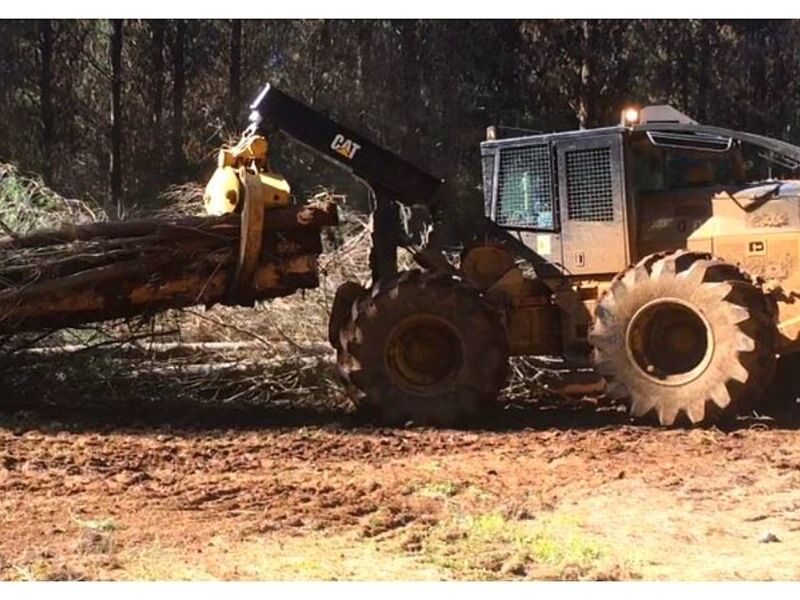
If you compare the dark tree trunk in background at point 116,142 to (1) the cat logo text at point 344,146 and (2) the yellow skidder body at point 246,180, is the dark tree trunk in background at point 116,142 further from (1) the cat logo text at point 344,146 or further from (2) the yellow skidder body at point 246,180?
(1) the cat logo text at point 344,146

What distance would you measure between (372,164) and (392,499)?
2870 millimetres

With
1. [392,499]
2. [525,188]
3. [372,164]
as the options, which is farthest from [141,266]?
[392,499]

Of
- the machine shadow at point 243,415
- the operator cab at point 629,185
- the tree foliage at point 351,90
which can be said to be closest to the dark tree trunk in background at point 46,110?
the tree foliage at point 351,90

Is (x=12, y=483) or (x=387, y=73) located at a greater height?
(x=387, y=73)

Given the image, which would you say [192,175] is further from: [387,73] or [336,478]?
[336,478]

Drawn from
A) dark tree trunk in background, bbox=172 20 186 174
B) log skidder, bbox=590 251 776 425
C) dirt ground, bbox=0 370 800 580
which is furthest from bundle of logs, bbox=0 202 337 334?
log skidder, bbox=590 251 776 425

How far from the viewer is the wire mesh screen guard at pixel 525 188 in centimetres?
748

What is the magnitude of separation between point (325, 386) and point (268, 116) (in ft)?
6.05

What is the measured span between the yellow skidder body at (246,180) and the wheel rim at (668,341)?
2203mm

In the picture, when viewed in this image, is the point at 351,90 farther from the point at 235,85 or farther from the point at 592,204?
the point at 592,204

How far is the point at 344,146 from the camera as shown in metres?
7.33

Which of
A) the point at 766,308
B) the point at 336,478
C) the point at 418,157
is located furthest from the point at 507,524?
the point at 418,157

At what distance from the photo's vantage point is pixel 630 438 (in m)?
6.48

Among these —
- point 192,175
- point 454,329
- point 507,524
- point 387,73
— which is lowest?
point 507,524
